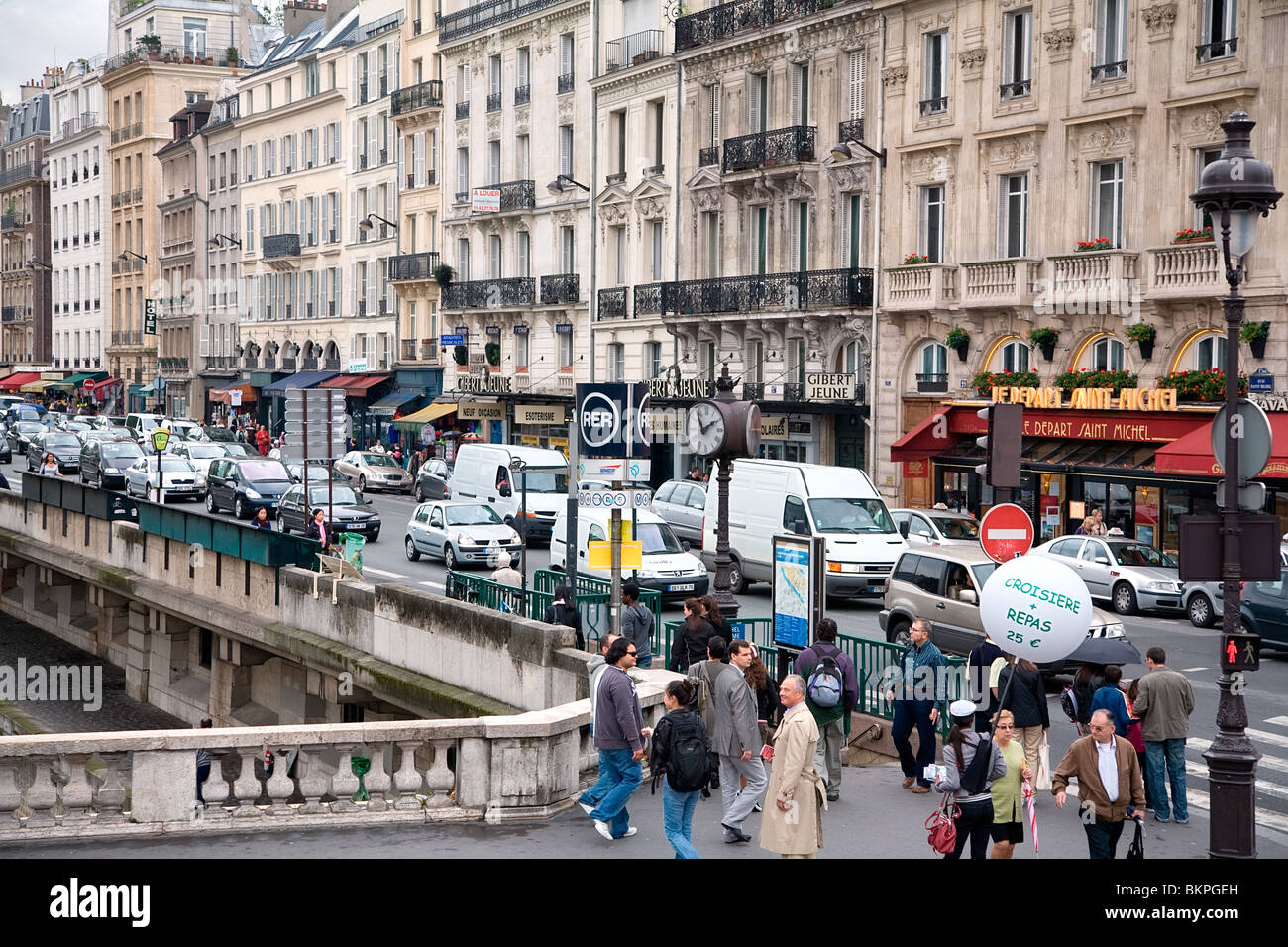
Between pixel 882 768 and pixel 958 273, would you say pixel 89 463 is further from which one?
pixel 882 768

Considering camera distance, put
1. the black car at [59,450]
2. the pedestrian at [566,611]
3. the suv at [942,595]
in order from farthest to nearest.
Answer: the black car at [59,450] < the suv at [942,595] < the pedestrian at [566,611]

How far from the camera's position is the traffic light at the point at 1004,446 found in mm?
15242

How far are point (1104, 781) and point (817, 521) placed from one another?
17253 millimetres

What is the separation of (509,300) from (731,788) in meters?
47.7

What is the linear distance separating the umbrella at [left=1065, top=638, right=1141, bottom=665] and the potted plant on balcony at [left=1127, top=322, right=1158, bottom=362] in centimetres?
1733

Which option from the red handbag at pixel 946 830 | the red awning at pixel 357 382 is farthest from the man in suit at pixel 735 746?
the red awning at pixel 357 382

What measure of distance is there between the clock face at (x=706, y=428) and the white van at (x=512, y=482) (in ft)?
52.7

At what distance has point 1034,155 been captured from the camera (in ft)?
120

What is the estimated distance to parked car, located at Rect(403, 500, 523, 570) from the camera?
33.1 meters

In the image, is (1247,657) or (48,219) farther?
(48,219)

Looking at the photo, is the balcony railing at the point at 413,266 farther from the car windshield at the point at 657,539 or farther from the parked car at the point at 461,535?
the car windshield at the point at 657,539

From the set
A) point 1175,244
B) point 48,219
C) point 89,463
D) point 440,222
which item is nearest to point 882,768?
point 1175,244

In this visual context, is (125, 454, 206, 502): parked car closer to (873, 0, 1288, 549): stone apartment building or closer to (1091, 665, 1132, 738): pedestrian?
(873, 0, 1288, 549): stone apartment building

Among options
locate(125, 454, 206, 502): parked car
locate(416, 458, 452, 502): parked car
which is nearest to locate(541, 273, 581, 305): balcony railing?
locate(416, 458, 452, 502): parked car
